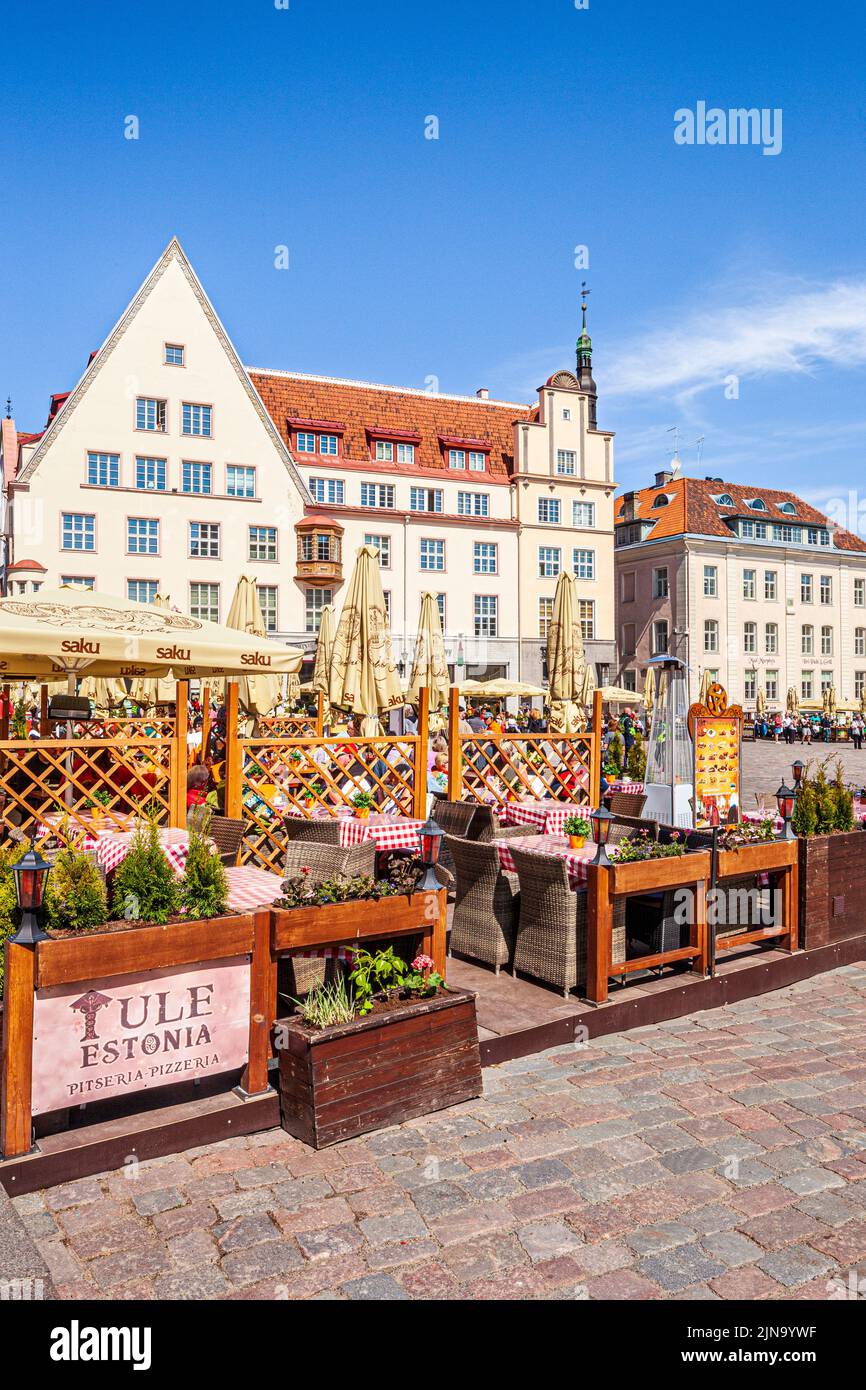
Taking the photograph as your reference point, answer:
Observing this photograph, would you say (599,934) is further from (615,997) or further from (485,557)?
(485,557)

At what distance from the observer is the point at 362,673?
11773 millimetres

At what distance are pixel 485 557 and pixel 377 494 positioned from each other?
5400 mm

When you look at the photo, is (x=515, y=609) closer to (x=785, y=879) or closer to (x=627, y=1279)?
(x=785, y=879)

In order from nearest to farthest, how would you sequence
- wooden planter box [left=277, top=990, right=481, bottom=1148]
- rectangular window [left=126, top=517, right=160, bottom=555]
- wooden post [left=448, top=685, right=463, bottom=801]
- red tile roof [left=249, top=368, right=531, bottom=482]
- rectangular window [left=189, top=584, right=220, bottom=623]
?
wooden planter box [left=277, top=990, right=481, bottom=1148] < wooden post [left=448, top=685, right=463, bottom=801] < rectangular window [left=126, top=517, right=160, bottom=555] < rectangular window [left=189, top=584, right=220, bottom=623] < red tile roof [left=249, top=368, right=531, bottom=482]

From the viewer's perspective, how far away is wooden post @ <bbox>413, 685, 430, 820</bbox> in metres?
9.74

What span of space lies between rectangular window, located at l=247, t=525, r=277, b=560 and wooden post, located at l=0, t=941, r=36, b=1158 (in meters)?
33.0

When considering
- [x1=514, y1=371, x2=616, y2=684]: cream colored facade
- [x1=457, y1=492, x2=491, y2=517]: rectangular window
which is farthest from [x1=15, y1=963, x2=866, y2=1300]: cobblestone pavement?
[x1=457, y1=492, x2=491, y2=517]: rectangular window

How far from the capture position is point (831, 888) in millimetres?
7996

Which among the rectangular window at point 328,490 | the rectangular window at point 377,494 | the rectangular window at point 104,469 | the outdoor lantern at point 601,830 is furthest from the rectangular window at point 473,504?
the outdoor lantern at point 601,830

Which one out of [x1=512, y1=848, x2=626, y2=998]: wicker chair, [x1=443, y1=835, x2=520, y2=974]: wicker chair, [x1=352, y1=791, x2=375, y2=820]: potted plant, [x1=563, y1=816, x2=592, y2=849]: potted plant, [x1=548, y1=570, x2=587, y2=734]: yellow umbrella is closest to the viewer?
[x1=512, y1=848, x2=626, y2=998]: wicker chair

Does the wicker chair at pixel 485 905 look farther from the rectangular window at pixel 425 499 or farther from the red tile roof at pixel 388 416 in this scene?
the rectangular window at pixel 425 499

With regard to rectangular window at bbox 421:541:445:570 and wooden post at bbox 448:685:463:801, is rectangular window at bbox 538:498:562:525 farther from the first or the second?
wooden post at bbox 448:685:463:801

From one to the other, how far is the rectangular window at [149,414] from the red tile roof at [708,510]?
26588 millimetres
